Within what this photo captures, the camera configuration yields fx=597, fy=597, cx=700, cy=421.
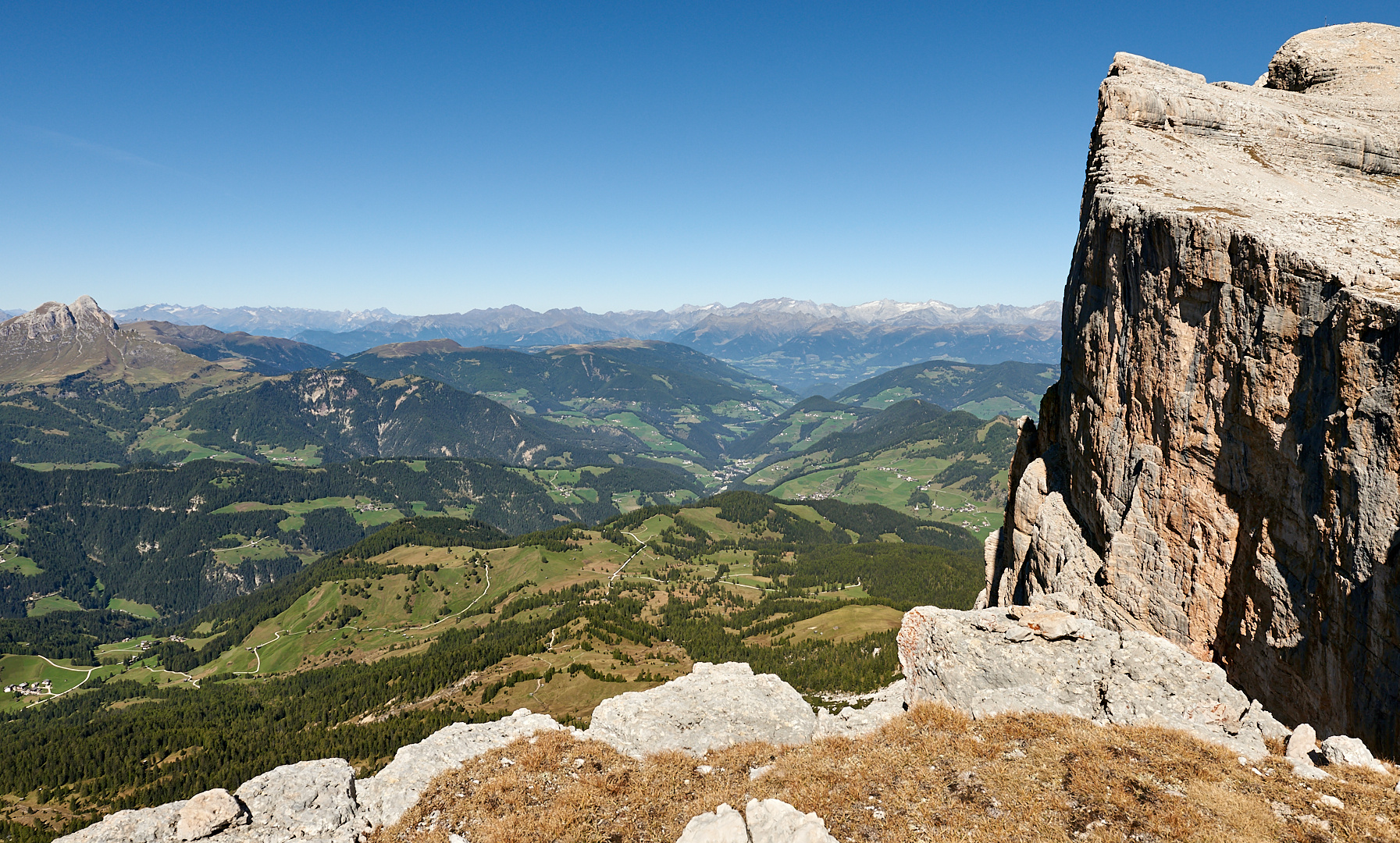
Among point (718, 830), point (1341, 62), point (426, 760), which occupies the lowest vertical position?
point (426, 760)

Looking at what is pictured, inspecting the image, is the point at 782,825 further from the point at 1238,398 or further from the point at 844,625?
the point at 844,625

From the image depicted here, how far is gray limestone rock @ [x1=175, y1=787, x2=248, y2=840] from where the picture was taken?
76.2 feet

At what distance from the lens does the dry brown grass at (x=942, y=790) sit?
17.9m

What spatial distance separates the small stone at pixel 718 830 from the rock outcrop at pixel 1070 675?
13450 mm

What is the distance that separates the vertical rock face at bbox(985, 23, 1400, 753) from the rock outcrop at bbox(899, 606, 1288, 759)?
8.06ft

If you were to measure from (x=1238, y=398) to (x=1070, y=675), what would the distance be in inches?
565

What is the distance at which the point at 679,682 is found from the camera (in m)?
36.3

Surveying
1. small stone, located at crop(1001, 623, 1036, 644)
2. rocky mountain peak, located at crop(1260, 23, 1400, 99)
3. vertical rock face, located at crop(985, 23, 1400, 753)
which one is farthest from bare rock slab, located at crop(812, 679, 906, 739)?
rocky mountain peak, located at crop(1260, 23, 1400, 99)

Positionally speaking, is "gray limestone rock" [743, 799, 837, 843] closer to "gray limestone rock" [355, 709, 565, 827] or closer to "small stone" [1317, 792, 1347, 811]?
"small stone" [1317, 792, 1347, 811]

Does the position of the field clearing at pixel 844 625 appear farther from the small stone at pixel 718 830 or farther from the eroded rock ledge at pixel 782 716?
the small stone at pixel 718 830

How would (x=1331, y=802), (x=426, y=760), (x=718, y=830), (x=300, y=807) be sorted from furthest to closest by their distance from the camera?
1. (x=426, y=760)
2. (x=300, y=807)
3. (x=718, y=830)
4. (x=1331, y=802)

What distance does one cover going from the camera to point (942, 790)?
21.1 meters

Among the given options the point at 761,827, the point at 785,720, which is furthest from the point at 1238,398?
the point at 761,827

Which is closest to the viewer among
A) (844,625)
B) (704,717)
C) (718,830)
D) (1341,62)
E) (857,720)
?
(718,830)
